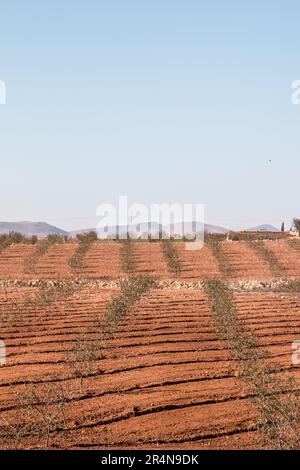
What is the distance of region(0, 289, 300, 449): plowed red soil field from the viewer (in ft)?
29.9

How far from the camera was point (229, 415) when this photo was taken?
9742 millimetres

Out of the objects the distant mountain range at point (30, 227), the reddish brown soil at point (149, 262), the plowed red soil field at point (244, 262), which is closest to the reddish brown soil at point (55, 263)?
the reddish brown soil at point (149, 262)

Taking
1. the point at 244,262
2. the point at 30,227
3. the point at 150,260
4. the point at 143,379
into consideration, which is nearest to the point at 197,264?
the point at 244,262

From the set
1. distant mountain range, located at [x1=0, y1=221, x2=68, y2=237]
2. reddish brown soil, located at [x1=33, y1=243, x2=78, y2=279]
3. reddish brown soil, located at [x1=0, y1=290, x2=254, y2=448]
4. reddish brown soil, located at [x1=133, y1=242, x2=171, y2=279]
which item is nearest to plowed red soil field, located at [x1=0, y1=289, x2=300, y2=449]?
reddish brown soil, located at [x1=0, y1=290, x2=254, y2=448]

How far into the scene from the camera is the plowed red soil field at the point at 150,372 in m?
9.12

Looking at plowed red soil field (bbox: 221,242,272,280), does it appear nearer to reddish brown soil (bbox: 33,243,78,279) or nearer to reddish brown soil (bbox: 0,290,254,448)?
reddish brown soil (bbox: 33,243,78,279)

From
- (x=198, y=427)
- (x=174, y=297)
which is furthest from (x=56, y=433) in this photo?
(x=174, y=297)

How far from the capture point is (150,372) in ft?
39.4

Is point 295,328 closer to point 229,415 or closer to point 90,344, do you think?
point 90,344

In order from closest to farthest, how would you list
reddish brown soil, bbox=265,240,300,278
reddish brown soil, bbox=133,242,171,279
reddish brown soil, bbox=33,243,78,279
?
reddish brown soil, bbox=33,243,78,279 < reddish brown soil, bbox=133,242,171,279 < reddish brown soil, bbox=265,240,300,278

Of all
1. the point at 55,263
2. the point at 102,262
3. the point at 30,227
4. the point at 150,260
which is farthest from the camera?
the point at 30,227

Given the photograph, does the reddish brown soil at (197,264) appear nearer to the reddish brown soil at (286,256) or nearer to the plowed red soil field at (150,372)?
the reddish brown soil at (286,256)

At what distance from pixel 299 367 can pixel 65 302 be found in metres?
9.70

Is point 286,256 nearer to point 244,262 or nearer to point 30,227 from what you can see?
point 244,262
